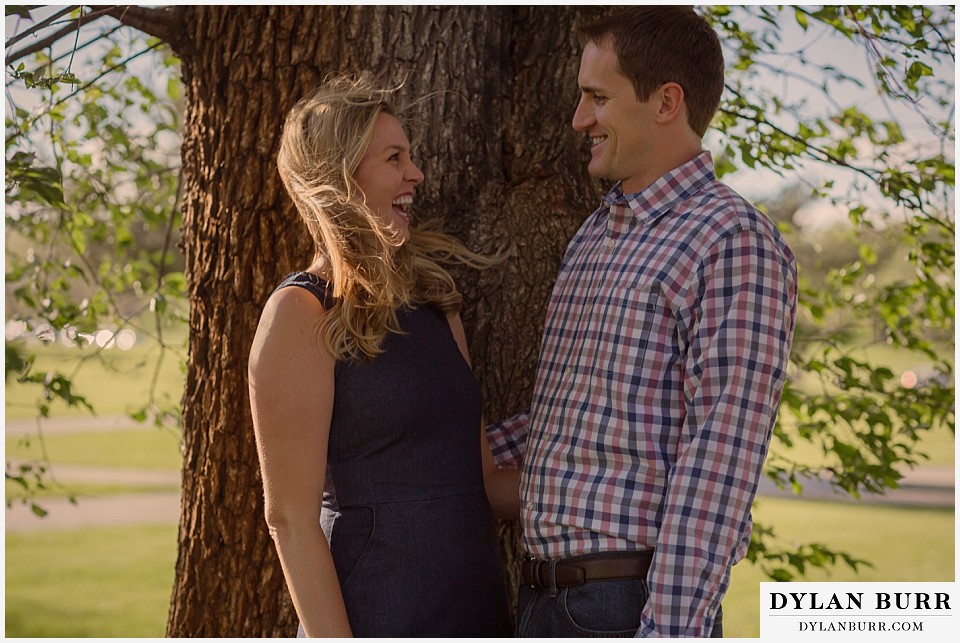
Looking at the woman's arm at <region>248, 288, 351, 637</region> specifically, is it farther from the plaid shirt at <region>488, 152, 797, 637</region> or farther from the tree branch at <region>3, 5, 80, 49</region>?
the tree branch at <region>3, 5, 80, 49</region>

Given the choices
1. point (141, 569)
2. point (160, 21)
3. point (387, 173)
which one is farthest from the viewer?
point (141, 569)

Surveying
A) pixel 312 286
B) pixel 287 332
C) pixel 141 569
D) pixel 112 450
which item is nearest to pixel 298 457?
pixel 287 332

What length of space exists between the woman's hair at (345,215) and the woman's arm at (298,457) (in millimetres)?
104

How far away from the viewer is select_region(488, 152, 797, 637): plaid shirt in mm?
1934

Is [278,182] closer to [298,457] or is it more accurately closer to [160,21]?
[160,21]

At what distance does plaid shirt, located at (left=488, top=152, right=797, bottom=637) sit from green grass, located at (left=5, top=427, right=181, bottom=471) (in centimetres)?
1511

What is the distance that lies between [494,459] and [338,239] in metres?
0.76

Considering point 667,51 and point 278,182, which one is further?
point 278,182

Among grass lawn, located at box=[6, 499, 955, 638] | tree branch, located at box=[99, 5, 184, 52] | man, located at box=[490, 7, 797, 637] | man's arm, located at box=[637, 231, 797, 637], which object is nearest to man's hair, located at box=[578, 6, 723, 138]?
man, located at box=[490, 7, 797, 637]

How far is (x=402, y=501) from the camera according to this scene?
7.54ft

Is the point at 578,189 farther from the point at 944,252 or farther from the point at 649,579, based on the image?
the point at 944,252

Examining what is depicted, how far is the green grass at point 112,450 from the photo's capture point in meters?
17.5

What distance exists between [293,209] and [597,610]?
151 cm

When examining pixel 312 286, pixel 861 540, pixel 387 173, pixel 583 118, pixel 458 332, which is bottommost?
pixel 861 540
